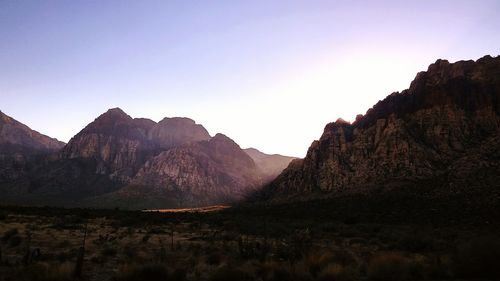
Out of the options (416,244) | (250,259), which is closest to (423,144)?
(416,244)

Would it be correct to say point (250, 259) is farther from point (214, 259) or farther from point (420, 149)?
point (420, 149)

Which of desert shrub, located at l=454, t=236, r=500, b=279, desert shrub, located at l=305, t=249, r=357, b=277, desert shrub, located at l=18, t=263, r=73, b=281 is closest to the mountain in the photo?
desert shrub, located at l=305, t=249, r=357, b=277

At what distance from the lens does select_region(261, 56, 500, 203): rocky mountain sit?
62.7m

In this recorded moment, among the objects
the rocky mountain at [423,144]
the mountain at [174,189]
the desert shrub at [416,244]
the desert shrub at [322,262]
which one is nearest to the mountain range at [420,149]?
the rocky mountain at [423,144]

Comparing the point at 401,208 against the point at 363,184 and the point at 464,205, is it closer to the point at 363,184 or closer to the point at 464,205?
the point at 464,205

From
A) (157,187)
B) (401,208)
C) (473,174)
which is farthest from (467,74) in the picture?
(157,187)

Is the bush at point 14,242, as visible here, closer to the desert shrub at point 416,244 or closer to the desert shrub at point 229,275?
the desert shrub at point 229,275

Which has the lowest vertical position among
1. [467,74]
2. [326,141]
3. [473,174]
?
[473,174]

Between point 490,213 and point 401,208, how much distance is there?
1389cm

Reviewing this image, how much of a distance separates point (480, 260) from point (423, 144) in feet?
230

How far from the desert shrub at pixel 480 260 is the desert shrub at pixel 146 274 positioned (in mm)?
9874

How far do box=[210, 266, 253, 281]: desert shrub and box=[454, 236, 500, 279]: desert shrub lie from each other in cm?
735

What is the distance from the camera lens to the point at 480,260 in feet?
46.1

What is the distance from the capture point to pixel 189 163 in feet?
643
